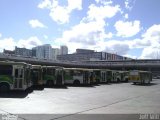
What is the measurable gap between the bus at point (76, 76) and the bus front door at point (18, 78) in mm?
16118

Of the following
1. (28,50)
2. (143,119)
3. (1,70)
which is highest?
(28,50)

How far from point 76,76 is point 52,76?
5.80 meters

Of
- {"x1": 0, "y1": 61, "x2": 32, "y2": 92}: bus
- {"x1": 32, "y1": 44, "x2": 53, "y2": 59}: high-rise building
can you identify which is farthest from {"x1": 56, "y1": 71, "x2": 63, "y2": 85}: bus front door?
{"x1": 32, "y1": 44, "x2": 53, "y2": 59}: high-rise building

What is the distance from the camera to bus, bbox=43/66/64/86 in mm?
36469

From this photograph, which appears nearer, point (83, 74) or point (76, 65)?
point (83, 74)

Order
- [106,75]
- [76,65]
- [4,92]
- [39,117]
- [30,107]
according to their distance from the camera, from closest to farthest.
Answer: [39,117] < [30,107] < [4,92] < [106,75] < [76,65]

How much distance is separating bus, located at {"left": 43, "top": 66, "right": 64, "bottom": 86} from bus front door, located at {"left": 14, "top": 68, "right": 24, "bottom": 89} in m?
11.5

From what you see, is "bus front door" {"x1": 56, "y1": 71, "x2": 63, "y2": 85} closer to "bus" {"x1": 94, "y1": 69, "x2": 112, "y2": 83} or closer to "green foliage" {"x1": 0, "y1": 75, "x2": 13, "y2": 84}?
"bus" {"x1": 94, "y1": 69, "x2": 112, "y2": 83}

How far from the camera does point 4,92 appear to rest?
24047 mm

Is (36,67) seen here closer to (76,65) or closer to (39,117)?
(39,117)

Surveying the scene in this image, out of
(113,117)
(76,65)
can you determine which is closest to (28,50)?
(76,65)

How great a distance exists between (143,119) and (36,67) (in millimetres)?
23128

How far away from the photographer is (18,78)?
2456cm

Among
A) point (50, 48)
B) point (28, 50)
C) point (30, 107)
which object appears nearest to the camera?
point (30, 107)
